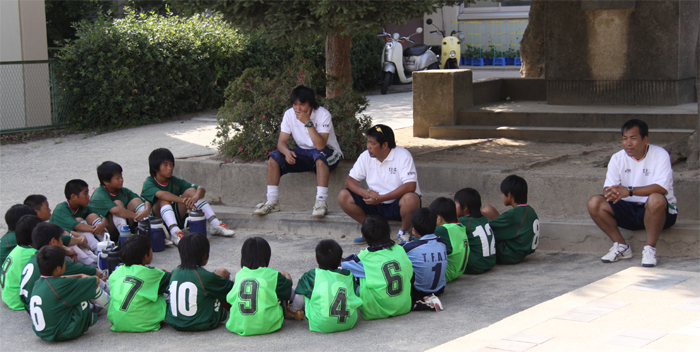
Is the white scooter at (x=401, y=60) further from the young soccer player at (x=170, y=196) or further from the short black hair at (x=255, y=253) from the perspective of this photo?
the short black hair at (x=255, y=253)

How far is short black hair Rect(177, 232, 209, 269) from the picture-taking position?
4.47m

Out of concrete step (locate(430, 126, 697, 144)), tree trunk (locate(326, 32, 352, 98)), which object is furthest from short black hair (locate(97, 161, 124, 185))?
concrete step (locate(430, 126, 697, 144))

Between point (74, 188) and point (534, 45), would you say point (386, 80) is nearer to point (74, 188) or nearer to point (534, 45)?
point (534, 45)

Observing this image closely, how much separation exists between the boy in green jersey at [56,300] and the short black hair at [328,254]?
1.47 metres

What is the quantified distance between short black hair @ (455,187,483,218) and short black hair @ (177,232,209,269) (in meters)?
2.07

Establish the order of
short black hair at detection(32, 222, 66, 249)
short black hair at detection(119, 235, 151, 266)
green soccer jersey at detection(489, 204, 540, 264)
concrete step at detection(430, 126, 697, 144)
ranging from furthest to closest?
concrete step at detection(430, 126, 697, 144) → green soccer jersey at detection(489, 204, 540, 264) → short black hair at detection(32, 222, 66, 249) → short black hair at detection(119, 235, 151, 266)

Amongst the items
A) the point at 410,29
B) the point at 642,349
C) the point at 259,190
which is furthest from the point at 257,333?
the point at 410,29

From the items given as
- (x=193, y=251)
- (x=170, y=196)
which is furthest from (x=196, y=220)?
(x=193, y=251)

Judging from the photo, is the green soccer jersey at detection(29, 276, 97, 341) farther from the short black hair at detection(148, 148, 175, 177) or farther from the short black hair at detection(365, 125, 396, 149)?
the short black hair at detection(365, 125, 396, 149)

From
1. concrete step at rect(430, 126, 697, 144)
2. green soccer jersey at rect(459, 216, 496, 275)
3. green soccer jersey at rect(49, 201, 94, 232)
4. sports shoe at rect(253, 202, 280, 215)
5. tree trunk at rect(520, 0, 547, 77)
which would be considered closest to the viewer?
green soccer jersey at rect(459, 216, 496, 275)

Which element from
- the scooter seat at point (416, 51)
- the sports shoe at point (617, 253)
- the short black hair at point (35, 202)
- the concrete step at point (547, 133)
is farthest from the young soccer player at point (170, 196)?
the scooter seat at point (416, 51)

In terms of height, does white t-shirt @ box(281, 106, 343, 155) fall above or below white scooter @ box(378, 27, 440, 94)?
below

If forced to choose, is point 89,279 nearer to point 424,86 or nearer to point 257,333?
point 257,333

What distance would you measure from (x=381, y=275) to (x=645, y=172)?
8.12 feet
